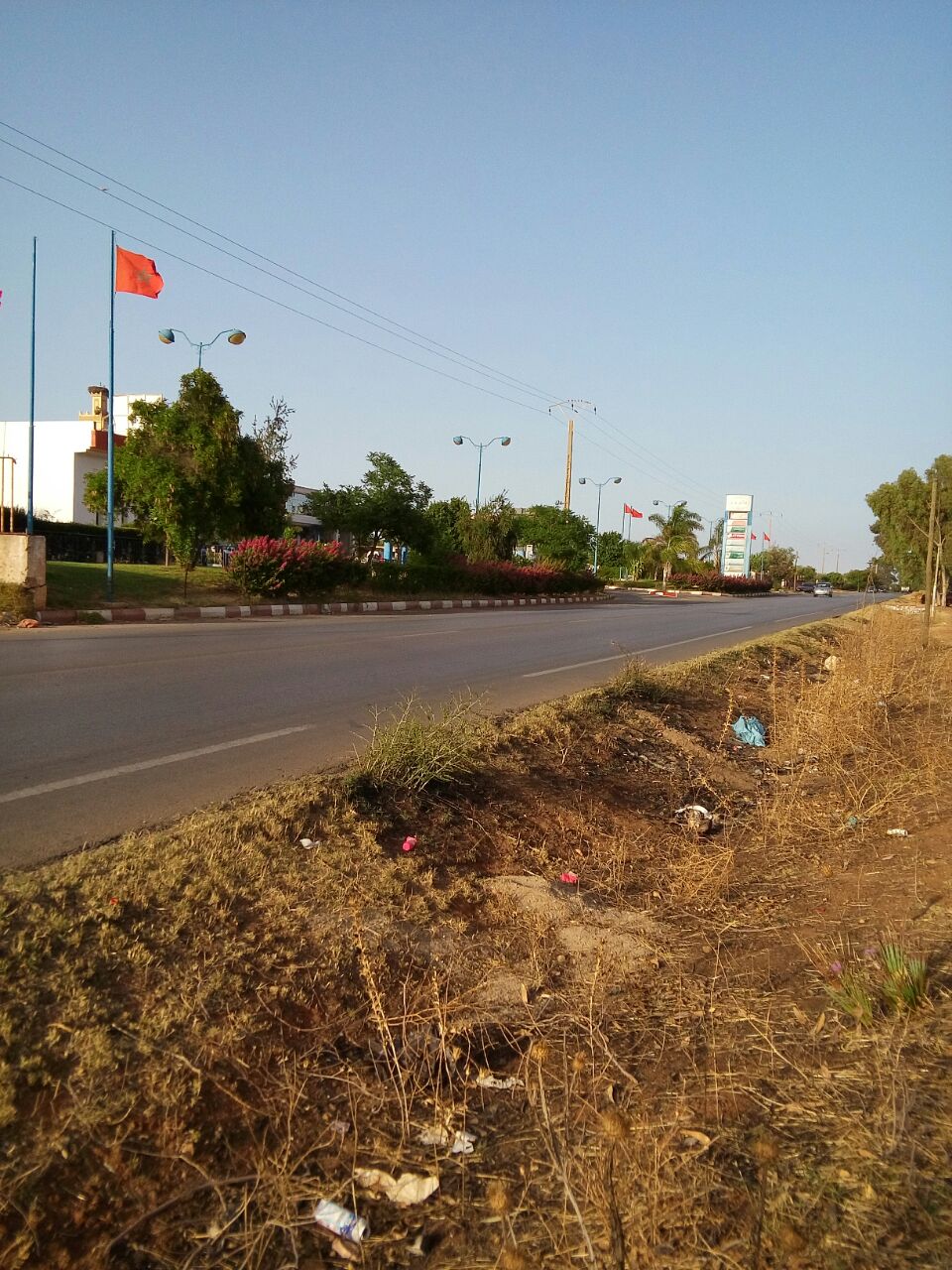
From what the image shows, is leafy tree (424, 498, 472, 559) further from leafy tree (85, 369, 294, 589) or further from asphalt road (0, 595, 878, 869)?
asphalt road (0, 595, 878, 869)

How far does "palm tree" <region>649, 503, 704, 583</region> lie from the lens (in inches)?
3027

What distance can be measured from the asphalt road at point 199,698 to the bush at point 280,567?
648cm

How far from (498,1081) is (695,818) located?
355cm

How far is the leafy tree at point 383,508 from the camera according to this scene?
35344 mm

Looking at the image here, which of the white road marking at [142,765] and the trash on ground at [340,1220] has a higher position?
the white road marking at [142,765]

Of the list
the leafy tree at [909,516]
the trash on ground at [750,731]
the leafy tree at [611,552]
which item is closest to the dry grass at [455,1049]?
the trash on ground at [750,731]

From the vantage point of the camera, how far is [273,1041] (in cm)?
263

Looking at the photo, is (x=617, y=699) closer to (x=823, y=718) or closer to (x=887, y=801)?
(x=823, y=718)

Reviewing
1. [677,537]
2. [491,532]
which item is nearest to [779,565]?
[677,537]

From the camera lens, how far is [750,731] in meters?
8.97

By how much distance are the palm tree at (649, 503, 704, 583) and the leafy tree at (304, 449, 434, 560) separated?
43219 mm

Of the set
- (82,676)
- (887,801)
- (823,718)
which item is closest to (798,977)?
(887,801)

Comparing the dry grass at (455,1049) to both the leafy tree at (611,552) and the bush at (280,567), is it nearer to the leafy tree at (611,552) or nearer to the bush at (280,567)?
the bush at (280,567)

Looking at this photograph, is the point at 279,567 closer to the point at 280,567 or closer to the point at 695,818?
the point at 280,567
